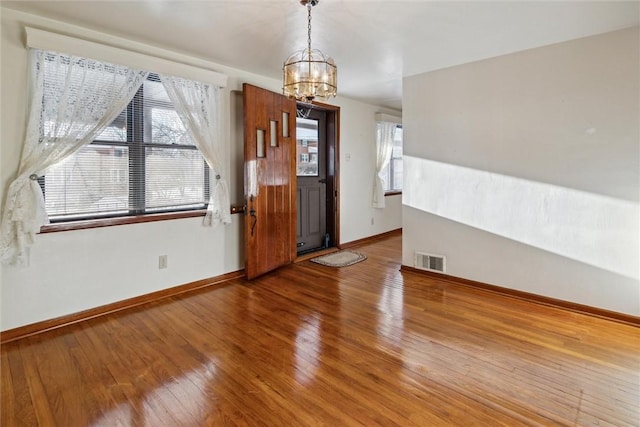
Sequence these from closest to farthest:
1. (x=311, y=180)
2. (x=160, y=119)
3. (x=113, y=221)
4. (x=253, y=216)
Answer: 1. (x=113, y=221)
2. (x=160, y=119)
3. (x=253, y=216)
4. (x=311, y=180)

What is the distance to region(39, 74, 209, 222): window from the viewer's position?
279 cm

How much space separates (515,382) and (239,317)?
208 centimetres

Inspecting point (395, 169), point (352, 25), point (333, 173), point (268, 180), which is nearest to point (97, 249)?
point (268, 180)

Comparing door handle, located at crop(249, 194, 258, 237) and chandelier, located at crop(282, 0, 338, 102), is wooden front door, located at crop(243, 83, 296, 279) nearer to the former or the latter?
door handle, located at crop(249, 194, 258, 237)

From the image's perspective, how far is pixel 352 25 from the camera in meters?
2.63

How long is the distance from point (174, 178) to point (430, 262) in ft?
10.1

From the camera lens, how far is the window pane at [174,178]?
3283 mm

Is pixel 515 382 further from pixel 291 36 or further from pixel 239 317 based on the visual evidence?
pixel 291 36

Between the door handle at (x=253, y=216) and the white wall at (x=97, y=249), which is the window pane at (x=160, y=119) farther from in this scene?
the door handle at (x=253, y=216)

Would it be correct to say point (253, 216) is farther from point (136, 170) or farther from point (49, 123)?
point (49, 123)

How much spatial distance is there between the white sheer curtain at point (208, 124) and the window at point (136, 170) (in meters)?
0.14

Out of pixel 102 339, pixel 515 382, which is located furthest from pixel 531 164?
pixel 102 339

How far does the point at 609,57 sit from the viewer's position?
2770 millimetres

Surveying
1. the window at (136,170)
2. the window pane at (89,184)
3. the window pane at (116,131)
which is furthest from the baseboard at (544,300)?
the window pane at (116,131)
